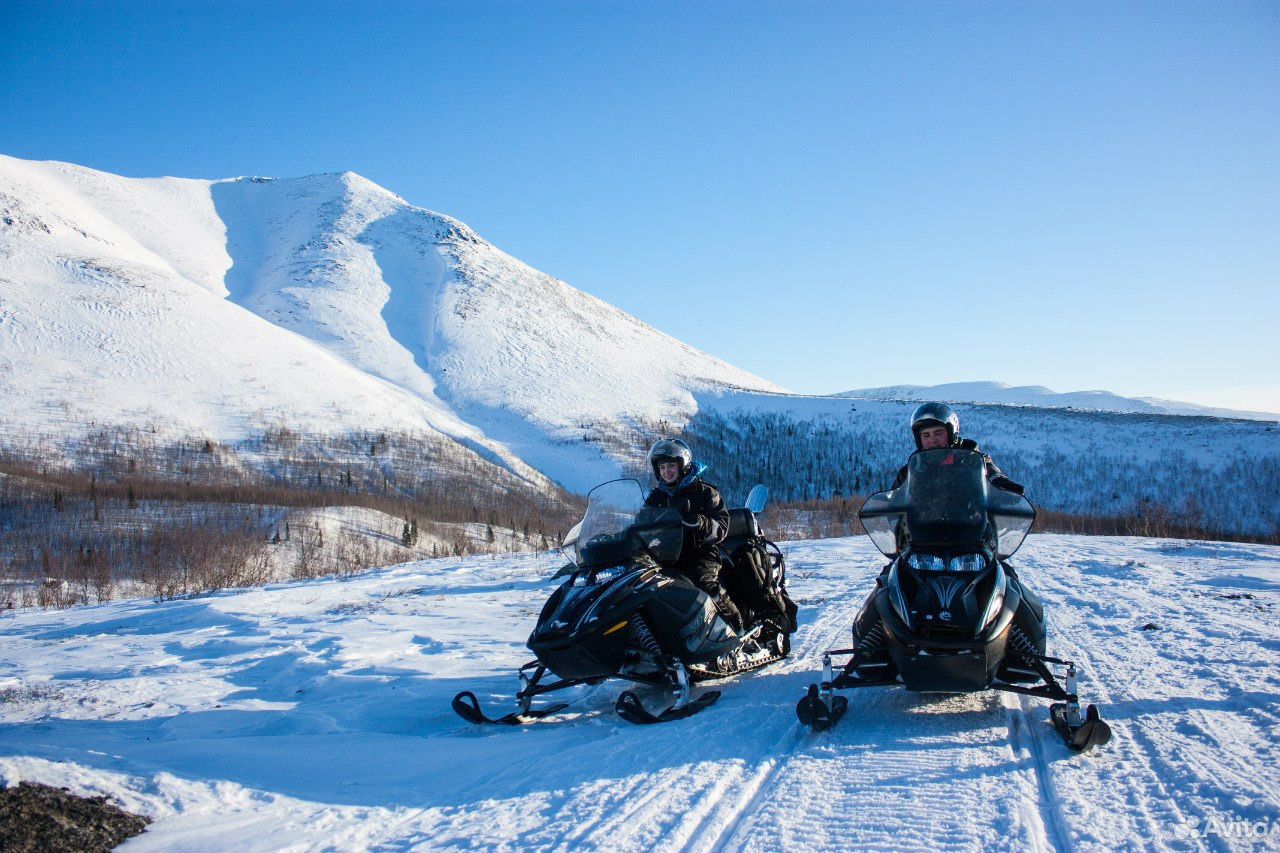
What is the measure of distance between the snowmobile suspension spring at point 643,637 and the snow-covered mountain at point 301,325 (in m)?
49.6

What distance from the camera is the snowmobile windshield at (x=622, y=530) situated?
5.90 m

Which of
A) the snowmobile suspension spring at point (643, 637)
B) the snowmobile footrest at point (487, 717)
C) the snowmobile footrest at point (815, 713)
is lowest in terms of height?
the snowmobile footrest at point (487, 717)

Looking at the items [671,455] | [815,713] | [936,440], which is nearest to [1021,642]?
[815,713]

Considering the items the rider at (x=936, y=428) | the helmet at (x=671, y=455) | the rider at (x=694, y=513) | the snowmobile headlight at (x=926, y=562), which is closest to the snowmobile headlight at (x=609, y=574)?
the rider at (x=694, y=513)

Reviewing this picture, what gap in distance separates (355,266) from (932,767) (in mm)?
108348

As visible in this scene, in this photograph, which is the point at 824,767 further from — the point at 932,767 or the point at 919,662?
the point at 919,662

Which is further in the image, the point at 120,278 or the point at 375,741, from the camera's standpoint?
the point at 120,278

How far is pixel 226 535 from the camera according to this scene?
24.4m

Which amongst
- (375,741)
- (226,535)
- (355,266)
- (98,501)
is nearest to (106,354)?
(98,501)

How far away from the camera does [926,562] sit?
16.6ft

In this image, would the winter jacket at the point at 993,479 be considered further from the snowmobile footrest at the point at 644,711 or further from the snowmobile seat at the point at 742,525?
the snowmobile footrest at the point at 644,711

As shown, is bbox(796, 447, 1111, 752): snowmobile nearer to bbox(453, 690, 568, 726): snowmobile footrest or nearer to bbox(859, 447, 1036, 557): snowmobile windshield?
bbox(859, 447, 1036, 557): snowmobile windshield

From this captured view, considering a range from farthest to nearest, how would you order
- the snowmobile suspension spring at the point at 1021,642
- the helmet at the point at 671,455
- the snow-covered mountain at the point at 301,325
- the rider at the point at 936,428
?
1. the snow-covered mountain at the point at 301,325
2. the helmet at the point at 671,455
3. the rider at the point at 936,428
4. the snowmobile suspension spring at the point at 1021,642

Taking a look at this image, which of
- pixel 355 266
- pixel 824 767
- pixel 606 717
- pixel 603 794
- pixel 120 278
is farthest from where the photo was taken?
pixel 355 266
